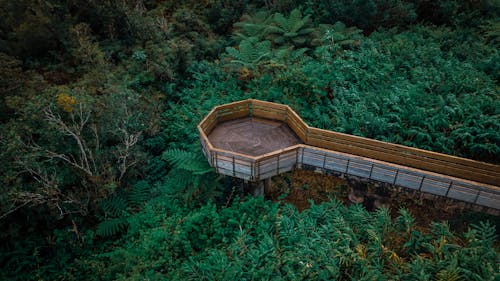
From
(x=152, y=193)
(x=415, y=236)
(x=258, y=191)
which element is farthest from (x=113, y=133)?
(x=415, y=236)

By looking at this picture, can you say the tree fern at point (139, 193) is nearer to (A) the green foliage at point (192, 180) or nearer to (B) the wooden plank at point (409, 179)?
(A) the green foliage at point (192, 180)

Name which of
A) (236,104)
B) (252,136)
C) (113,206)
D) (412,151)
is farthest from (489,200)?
(113,206)

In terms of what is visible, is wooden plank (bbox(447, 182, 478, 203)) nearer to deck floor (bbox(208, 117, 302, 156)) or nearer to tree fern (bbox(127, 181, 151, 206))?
deck floor (bbox(208, 117, 302, 156))

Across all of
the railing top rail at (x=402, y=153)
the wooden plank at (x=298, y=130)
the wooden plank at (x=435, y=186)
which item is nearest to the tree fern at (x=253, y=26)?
the wooden plank at (x=298, y=130)

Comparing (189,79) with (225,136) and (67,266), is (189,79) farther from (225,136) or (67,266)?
(67,266)

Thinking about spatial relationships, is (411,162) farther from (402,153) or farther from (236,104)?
(236,104)

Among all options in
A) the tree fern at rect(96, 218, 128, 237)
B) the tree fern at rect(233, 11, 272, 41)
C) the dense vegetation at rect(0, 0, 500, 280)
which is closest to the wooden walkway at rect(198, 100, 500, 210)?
the dense vegetation at rect(0, 0, 500, 280)
